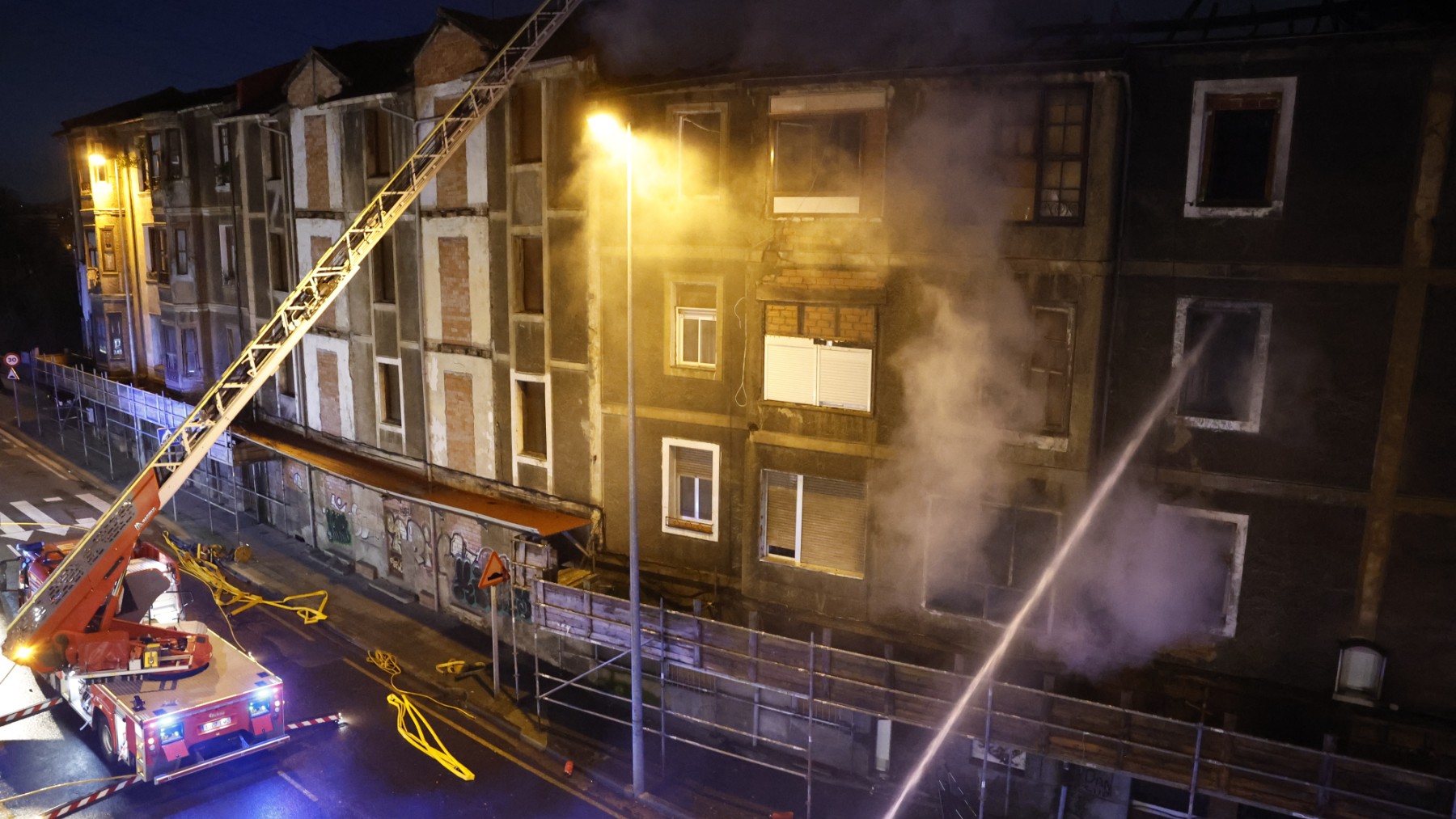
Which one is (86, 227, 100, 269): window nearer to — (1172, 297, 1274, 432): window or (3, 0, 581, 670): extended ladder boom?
(3, 0, 581, 670): extended ladder boom

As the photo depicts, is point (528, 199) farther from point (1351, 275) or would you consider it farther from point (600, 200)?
point (1351, 275)

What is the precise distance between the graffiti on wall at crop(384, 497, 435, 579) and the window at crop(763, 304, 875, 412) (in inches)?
418

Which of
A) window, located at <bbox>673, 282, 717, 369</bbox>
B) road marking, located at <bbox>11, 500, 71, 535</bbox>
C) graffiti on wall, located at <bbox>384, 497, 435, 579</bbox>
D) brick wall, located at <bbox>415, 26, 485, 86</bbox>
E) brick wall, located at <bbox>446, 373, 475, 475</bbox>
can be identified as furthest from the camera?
road marking, located at <bbox>11, 500, 71, 535</bbox>

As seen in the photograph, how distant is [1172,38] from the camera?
44.2 ft

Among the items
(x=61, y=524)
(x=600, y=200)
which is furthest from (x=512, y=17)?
(x=61, y=524)

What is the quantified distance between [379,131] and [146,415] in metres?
14.0

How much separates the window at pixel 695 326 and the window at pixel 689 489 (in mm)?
1581

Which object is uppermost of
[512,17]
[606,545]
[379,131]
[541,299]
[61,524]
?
[512,17]

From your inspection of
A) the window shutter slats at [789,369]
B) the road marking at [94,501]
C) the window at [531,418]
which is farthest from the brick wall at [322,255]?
the window shutter slats at [789,369]

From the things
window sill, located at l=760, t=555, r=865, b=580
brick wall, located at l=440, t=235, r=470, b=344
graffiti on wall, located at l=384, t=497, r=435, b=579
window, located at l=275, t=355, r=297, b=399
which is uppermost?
brick wall, located at l=440, t=235, r=470, b=344

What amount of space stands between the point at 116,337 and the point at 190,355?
782 centimetres

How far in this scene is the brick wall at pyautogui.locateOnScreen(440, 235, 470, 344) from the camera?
20688 mm

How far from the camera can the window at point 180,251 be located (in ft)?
103

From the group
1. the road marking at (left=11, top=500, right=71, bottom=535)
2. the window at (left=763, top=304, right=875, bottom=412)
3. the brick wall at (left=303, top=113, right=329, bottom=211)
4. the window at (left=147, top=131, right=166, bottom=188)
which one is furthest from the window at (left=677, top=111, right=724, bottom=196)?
the window at (left=147, top=131, right=166, bottom=188)
